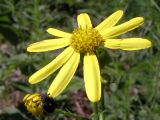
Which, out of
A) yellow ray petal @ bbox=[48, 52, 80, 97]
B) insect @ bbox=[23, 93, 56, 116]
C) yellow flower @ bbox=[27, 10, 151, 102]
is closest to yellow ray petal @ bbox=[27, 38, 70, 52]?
yellow flower @ bbox=[27, 10, 151, 102]

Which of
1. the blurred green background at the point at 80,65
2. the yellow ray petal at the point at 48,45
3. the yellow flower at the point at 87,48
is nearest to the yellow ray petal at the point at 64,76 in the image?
the yellow flower at the point at 87,48

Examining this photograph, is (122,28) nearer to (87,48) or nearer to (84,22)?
(87,48)

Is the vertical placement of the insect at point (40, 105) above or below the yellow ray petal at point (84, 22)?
below

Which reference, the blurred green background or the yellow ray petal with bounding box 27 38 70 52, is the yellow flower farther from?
the blurred green background

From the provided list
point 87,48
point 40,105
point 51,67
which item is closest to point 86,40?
point 87,48

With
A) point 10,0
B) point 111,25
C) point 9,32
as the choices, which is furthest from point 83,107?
point 111,25

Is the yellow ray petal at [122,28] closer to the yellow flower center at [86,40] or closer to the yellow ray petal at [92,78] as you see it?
the yellow flower center at [86,40]

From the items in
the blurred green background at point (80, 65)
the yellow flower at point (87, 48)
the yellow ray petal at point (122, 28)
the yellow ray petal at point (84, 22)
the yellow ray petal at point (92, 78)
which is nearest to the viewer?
the yellow ray petal at point (92, 78)
